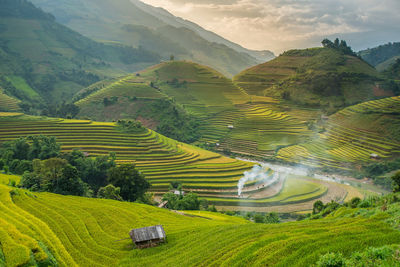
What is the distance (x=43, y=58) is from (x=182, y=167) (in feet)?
319

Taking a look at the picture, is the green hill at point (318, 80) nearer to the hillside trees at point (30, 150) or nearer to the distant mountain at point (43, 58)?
the hillside trees at point (30, 150)

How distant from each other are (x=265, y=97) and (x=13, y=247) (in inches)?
3044

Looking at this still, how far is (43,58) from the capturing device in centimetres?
10794

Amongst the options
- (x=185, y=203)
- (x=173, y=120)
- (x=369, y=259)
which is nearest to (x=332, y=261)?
(x=369, y=259)

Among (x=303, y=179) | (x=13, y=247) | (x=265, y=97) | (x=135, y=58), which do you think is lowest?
(x=303, y=179)

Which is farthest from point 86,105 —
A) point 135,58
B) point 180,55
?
point 180,55

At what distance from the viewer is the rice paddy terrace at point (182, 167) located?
3409 cm

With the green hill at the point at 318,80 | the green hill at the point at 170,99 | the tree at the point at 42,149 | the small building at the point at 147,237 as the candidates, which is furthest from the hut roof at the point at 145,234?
the green hill at the point at 318,80

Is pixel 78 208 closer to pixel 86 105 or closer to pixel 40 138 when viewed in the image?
pixel 40 138

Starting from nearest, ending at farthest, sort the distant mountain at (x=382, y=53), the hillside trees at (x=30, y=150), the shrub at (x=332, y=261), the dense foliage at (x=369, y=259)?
the dense foliage at (x=369, y=259)
the shrub at (x=332, y=261)
the hillside trees at (x=30, y=150)
the distant mountain at (x=382, y=53)

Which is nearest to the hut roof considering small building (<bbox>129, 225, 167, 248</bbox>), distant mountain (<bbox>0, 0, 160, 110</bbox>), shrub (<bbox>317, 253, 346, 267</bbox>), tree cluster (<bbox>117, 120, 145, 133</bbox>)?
small building (<bbox>129, 225, 167, 248</bbox>)

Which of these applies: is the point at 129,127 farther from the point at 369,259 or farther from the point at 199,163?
the point at 369,259

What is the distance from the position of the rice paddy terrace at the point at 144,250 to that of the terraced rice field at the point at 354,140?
38.1m

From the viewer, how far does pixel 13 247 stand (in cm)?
1023
